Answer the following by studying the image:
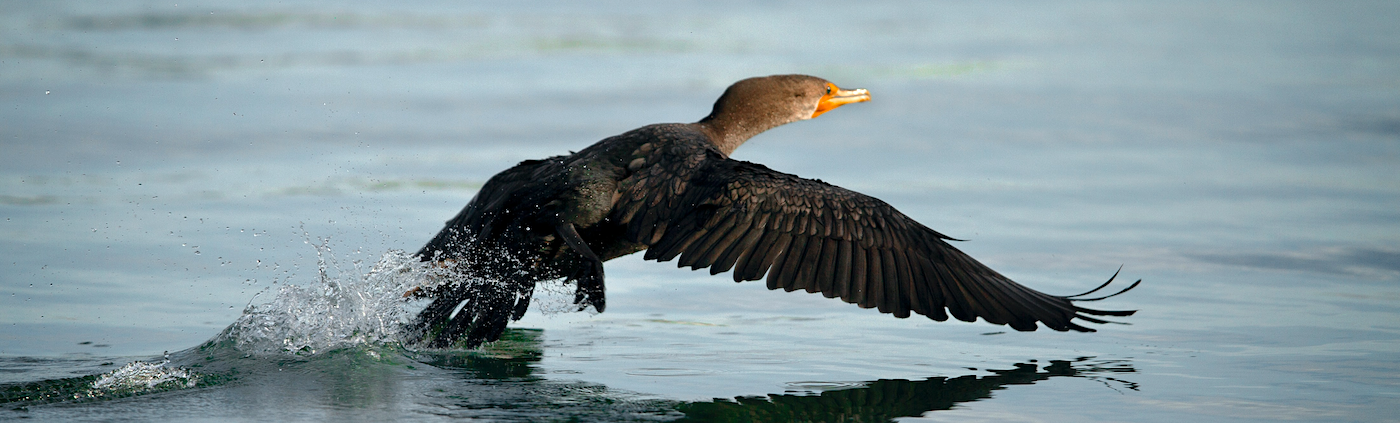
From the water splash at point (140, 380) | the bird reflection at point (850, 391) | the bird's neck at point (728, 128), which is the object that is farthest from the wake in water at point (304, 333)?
the bird's neck at point (728, 128)

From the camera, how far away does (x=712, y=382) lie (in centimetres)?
523

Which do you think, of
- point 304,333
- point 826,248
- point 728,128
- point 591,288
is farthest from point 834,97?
point 304,333

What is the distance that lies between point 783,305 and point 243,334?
2590 mm

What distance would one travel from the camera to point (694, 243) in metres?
5.73

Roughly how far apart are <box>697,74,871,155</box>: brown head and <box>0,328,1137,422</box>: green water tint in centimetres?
200

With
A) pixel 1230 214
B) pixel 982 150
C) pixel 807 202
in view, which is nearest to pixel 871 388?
pixel 807 202

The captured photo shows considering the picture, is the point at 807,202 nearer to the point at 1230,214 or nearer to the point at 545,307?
the point at 545,307

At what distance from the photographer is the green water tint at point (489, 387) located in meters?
4.72

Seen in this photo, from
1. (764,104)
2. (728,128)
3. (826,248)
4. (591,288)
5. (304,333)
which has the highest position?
(764,104)

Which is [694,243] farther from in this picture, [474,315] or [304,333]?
[304,333]

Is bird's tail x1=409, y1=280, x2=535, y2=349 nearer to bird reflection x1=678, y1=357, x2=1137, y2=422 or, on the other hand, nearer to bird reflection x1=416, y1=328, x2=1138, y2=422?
bird reflection x1=416, y1=328, x2=1138, y2=422

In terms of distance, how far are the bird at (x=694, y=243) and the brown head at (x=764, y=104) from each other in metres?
0.91

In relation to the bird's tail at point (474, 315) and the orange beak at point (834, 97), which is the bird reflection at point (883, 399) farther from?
the orange beak at point (834, 97)

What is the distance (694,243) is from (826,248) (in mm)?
515
